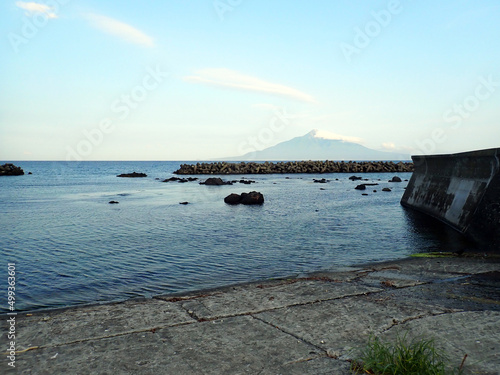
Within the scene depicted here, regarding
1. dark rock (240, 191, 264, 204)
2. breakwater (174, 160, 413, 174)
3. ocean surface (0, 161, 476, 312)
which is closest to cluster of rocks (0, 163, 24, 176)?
breakwater (174, 160, 413, 174)

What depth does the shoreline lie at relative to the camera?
3.92 m

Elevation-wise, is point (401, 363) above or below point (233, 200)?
above

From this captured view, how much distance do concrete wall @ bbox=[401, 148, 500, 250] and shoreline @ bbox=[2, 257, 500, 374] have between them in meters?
4.62

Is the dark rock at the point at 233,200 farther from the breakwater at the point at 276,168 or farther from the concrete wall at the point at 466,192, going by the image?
the breakwater at the point at 276,168

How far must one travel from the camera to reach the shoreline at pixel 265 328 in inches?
154

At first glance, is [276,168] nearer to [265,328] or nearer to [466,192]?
[466,192]

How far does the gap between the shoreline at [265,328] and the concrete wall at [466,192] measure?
462 cm

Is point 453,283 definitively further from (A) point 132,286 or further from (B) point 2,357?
(B) point 2,357

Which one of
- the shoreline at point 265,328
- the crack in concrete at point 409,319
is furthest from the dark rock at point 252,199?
the crack in concrete at point 409,319

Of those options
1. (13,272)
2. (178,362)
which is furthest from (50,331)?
(13,272)

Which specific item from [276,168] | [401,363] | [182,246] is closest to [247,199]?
[182,246]

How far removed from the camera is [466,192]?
13.3m

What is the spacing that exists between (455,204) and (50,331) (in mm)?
13838

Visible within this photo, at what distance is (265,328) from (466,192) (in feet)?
36.8
